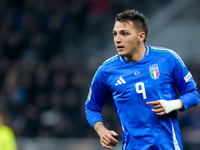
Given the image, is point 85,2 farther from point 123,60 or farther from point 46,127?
point 123,60

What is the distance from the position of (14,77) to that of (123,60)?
7268 millimetres

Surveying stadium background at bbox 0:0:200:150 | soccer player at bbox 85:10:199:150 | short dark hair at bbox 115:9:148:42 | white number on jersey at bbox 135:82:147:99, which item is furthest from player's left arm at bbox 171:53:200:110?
stadium background at bbox 0:0:200:150

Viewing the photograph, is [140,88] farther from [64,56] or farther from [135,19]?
[64,56]

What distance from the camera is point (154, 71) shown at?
3.63m

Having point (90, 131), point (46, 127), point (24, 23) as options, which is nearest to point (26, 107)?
point (46, 127)

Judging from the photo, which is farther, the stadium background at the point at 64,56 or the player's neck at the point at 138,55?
the stadium background at the point at 64,56

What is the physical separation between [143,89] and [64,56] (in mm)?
7742

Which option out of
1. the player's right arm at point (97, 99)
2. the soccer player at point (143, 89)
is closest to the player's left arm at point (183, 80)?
the soccer player at point (143, 89)

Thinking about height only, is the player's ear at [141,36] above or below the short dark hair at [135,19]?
below

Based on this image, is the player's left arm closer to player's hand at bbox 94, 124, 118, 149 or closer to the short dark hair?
the short dark hair

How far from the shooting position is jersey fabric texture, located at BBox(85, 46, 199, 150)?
11.6 feet

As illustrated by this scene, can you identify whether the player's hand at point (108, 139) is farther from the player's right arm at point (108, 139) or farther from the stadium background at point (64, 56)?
the stadium background at point (64, 56)

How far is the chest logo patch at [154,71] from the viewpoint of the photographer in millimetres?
3611

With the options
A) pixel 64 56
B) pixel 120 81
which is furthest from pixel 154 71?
pixel 64 56
